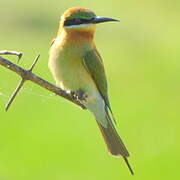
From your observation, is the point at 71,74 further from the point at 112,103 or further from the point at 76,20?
the point at 112,103

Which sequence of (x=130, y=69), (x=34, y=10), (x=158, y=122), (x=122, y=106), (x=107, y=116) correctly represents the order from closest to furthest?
(x=107, y=116)
(x=158, y=122)
(x=122, y=106)
(x=130, y=69)
(x=34, y=10)

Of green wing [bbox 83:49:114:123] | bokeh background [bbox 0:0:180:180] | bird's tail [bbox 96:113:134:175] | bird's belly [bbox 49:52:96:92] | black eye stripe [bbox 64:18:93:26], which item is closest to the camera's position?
bird's tail [bbox 96:113:134:175]

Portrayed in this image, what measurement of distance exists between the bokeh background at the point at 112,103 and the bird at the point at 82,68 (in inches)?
34.4

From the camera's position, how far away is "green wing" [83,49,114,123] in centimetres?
527

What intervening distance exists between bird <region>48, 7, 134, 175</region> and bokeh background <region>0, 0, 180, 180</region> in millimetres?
874

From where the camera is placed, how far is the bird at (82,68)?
509cm

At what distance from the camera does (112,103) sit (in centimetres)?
1103

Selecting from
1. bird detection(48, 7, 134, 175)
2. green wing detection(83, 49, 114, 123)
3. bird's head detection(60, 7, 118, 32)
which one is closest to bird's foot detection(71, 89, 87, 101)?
bird detection(48, 7, 134, 175)

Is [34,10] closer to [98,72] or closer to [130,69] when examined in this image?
[130,69]

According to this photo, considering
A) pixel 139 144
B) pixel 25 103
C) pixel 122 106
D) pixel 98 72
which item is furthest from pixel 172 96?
pixel 98 72

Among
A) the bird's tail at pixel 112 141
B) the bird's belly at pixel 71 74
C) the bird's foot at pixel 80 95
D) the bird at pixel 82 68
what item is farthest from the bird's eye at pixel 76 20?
the bird's tail at pixel 112 141

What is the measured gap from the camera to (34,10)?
47.1 ft

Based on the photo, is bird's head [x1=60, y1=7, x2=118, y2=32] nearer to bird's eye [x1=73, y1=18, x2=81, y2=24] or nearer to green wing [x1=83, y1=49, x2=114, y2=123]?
bird's eye [x1=73, y1=18, x2=81, y2=24]

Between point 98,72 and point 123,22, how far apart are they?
976 cm
